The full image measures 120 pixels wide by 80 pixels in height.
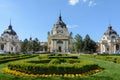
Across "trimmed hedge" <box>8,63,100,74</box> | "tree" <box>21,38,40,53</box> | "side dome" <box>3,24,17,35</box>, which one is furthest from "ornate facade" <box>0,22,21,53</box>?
"trimmed hedge" <box>8,63,100,74</box>

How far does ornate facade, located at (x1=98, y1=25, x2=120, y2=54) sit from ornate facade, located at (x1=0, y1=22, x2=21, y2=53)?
36248mm

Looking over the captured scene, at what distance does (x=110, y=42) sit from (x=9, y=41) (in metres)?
41.3

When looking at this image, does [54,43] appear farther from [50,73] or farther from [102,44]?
[50,73]

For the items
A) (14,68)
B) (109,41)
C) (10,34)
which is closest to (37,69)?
(14,68)

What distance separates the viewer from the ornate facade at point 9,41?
97.9 metres

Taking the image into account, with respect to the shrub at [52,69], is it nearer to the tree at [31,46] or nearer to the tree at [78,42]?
the tree at [78,42]

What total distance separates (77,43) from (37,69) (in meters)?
65.8

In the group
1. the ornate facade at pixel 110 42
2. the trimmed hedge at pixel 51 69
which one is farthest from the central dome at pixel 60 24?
the trimmed hedge at pixel 51 69

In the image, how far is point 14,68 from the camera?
1462 cm

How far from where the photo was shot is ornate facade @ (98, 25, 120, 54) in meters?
93.6

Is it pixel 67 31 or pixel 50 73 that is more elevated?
pixel 67 31

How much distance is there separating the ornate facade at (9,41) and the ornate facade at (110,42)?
36248 millimetres

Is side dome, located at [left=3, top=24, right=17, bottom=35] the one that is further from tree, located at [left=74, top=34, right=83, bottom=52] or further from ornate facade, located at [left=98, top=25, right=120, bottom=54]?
ornate facade, located at [left=98, top=25, right=120, bottom=54]

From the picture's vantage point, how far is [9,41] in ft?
325
